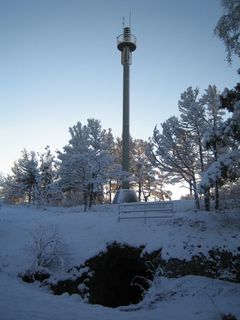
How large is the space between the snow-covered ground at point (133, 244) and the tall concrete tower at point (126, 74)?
14.3m

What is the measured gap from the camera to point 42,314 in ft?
25.3

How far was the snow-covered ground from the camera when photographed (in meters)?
8.55

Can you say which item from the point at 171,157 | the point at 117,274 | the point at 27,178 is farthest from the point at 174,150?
the point at 27,178

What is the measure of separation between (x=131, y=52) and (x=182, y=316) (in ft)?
125

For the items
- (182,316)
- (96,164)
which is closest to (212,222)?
(182,316)

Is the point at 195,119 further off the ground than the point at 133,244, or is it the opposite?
the point at 195,119

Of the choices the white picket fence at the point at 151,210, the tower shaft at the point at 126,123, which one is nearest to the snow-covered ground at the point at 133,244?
the white picket fence at the point at 151,210

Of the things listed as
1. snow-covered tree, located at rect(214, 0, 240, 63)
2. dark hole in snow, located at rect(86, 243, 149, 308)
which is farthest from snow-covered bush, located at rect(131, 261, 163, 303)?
snow-covered tree, located at rect(214, 0, 240, 63)

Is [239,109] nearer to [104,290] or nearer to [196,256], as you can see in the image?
[196,256]

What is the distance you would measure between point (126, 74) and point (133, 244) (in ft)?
92.2

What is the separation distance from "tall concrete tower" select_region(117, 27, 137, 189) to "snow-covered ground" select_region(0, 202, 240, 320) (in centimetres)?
1435

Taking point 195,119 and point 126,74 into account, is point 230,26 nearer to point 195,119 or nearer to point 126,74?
point 195,119

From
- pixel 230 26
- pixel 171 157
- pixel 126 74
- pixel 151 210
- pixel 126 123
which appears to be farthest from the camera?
pixel 126 74

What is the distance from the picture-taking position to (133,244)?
51.2ft
